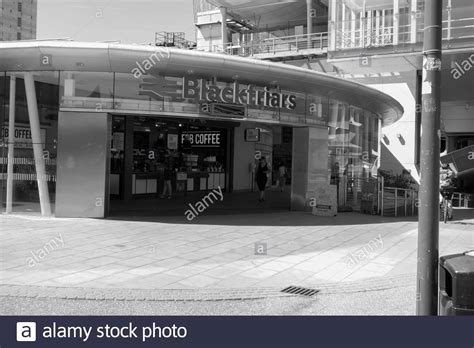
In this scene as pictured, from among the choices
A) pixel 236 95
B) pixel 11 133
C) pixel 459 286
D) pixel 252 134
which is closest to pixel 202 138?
pixel 252 134

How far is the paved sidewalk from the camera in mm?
6492

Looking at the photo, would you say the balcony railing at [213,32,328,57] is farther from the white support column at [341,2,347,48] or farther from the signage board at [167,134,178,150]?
the signage board at [167,134,178,150]

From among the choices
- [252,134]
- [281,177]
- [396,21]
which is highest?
[396,21]

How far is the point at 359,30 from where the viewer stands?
2219 cm

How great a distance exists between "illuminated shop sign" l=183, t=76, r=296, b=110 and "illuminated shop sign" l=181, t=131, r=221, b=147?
750 cm

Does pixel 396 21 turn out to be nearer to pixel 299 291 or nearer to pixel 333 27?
pixel 333 27

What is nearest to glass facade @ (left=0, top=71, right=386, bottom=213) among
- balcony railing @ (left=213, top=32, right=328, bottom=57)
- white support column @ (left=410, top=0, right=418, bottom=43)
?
white support column @ (left=410, top=0, right=418, bottom=43)

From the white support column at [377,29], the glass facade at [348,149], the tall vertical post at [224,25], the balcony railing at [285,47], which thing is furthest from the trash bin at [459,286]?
the tall vertical post at [224,25]

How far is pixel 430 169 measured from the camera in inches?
166

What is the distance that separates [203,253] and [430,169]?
494 cm

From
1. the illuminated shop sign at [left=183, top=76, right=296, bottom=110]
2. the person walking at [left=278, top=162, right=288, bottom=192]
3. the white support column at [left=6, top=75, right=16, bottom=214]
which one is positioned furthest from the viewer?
the person walking at [left=278, top=162, right=288, bottom=192]

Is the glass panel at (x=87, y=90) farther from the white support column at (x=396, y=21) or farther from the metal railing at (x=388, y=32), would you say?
the white support column at (x=396, y=21)
